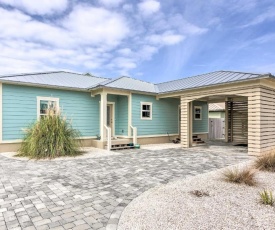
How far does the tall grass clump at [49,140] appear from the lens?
7.82 m

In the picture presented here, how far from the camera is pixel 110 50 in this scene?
19672 millimetres

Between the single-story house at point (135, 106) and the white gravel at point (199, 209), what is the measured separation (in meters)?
4.87

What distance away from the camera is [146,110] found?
40.7ft

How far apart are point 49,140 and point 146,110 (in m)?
6.04

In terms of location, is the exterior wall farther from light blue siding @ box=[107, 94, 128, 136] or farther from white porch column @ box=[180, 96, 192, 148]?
light blue siding @ box=[107, 94, 128, 136]

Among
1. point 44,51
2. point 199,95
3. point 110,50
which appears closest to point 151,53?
point 110,50

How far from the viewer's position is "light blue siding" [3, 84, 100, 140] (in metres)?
9.05

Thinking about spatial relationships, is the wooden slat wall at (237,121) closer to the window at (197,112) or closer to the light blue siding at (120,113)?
the window at (197,112)

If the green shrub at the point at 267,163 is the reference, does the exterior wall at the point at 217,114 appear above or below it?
above

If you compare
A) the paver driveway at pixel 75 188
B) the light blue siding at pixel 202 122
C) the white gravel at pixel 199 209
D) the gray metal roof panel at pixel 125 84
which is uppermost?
the gray metal roof panel at pixel 125 84

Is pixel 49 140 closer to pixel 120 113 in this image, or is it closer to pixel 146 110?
pixel 120 113

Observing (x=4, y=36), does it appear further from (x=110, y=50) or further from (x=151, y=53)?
(x=151, y=53)

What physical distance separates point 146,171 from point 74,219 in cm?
310

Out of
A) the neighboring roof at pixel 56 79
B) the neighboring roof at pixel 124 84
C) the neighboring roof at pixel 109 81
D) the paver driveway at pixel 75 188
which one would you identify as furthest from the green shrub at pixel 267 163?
the neighboring roof at pixel 56 79
